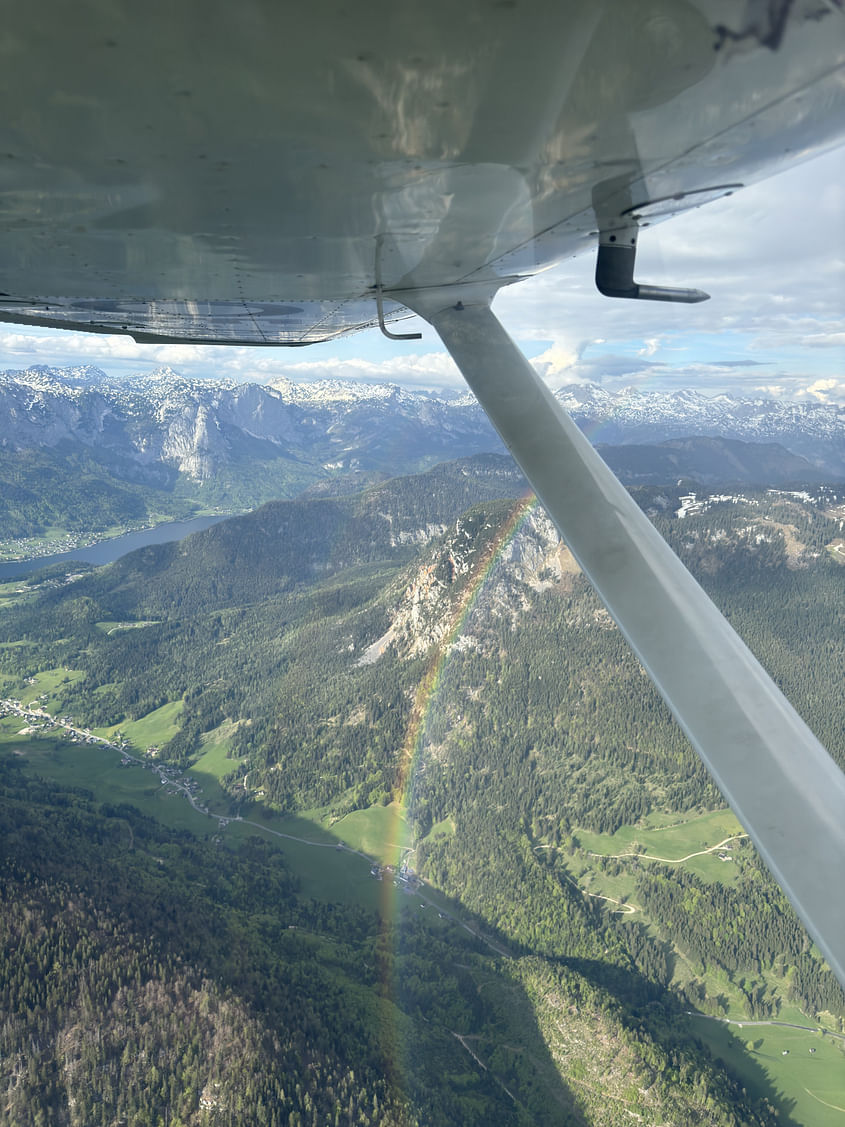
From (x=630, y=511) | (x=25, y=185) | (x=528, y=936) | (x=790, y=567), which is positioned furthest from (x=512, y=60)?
(x=790, y=567)

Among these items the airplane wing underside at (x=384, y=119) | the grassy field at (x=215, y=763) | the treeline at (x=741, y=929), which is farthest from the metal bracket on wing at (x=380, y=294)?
the grassy field at (x=215, y=763)

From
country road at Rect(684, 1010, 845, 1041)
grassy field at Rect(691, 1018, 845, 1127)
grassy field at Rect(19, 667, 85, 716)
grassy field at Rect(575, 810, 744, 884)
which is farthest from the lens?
grassy field at Rect(19, 667, 85, 716)

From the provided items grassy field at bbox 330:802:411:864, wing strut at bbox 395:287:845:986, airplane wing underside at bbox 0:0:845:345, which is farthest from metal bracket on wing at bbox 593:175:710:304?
grassy field at bbox 330:802:411:864

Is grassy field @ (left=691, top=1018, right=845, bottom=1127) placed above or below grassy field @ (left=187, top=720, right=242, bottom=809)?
below

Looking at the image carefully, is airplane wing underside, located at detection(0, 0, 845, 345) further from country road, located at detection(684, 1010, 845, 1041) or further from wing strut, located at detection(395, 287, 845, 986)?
country road, located at detection(684, 1010, 845, 1041)

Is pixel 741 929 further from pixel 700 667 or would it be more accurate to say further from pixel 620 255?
pixel 620 255

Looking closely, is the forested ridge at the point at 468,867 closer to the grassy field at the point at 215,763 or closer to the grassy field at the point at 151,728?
the grassy field at the point at 215,763

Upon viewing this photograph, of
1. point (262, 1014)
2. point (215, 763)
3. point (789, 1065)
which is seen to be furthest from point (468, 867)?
point (215, 763)
